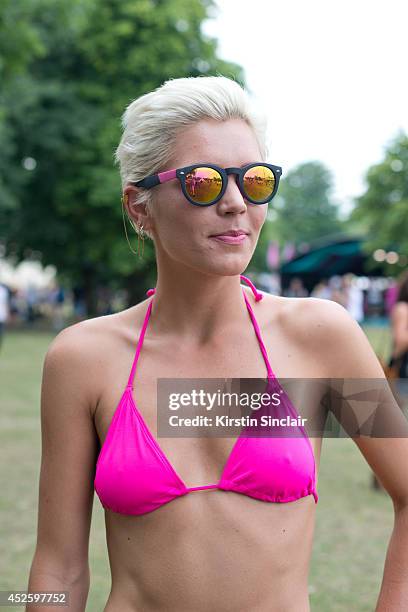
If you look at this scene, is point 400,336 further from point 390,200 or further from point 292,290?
point 292,290

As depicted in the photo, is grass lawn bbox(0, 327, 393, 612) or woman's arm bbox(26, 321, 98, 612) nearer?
woman's arm bbox(26, 321, 98, 612)

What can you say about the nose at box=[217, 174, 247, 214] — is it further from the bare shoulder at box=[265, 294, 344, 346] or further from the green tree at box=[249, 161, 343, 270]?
the green tree at box=[249, 161, 343, 270]

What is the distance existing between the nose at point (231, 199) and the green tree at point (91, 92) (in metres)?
25.6

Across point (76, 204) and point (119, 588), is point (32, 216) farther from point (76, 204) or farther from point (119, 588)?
point (119, 588)

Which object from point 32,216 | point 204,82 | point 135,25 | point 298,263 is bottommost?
point 298,263

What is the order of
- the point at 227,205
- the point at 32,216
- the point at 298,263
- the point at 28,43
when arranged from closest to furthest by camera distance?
the point at 227,205, the point at 28,43, the point at 32,216, the point at 298,263

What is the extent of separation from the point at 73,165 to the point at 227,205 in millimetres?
28335

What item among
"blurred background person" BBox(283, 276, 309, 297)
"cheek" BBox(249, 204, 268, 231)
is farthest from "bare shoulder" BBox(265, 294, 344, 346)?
"blurred background person" BBox(283, 276, 309, 297)

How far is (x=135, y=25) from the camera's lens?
93.4 ft

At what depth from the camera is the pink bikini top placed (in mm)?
1795

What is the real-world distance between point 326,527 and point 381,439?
180 inches

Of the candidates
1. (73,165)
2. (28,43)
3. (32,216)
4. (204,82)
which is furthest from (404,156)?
(204,82)

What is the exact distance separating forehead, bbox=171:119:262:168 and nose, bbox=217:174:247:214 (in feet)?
0.14

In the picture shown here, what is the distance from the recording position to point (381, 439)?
1.87 metres
